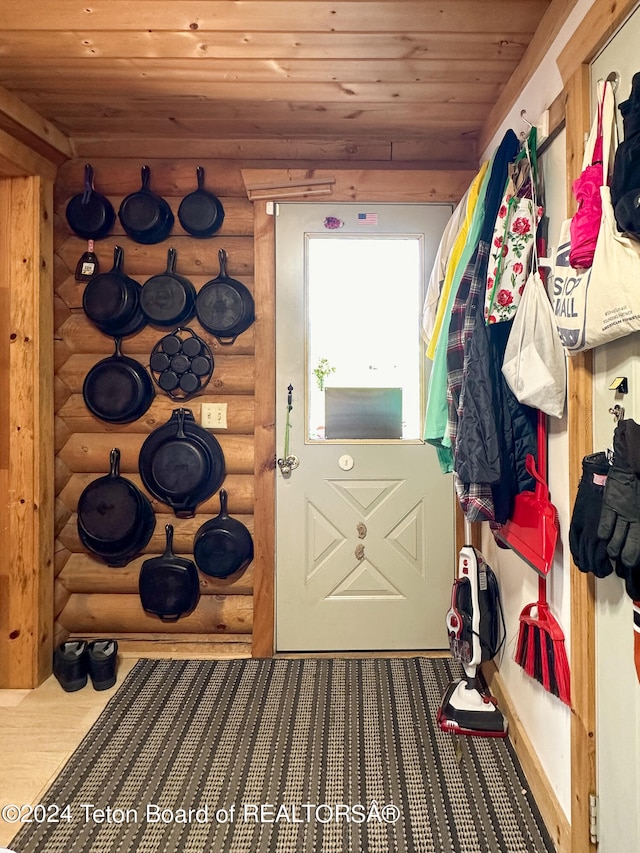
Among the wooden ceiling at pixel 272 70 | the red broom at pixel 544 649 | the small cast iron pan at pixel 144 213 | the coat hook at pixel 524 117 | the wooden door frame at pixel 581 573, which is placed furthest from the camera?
the small cast iron pan at pixel 144 213

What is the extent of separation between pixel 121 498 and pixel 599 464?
200cm

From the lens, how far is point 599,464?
1.17 metres

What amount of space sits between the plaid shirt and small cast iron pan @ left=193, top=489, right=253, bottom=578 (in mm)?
1154

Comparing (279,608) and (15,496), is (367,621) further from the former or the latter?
(15,496)

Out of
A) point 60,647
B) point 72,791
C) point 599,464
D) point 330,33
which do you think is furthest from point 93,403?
point 599,464

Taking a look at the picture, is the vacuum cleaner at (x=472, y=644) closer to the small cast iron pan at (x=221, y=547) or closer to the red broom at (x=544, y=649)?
the red broom at (x=544, y=649)

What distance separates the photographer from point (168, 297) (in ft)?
7.93

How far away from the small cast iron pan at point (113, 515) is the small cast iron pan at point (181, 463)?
0.32 feet

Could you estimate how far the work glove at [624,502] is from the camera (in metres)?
0.99

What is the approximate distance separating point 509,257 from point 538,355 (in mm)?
339

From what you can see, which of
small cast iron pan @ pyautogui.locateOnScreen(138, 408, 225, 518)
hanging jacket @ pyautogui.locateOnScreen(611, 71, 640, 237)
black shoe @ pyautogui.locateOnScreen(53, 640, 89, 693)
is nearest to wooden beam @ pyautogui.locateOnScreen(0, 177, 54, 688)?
black shoe @ pyautogui.locateOnScreen(53, 640, 89, 693)

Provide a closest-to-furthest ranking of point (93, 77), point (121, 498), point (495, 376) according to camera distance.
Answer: point (495, 376) → point (93, 77) → point (121, 498)

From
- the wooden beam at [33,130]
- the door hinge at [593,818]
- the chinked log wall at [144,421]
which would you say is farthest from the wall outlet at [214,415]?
the door hinge at [593,818]

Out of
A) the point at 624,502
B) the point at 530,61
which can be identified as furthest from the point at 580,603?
the point at 530,61
